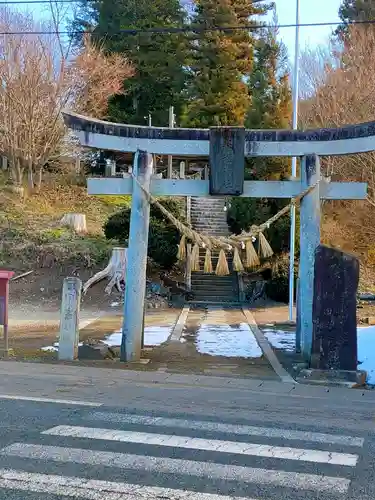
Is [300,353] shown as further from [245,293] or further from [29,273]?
[29,273]

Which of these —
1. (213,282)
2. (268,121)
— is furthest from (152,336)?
(268,121)

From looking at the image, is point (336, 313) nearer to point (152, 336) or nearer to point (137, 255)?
point (137, 255)

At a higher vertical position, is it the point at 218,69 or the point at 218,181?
the point at 218,69

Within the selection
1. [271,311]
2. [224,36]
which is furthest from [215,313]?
[224,36]

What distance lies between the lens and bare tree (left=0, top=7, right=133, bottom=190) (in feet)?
92.8

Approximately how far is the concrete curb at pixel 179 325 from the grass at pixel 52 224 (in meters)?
4.86

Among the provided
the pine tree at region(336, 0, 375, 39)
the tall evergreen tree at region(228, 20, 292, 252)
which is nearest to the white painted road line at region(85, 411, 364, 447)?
the tall evergreen tree at region(228, 20, 292, 252)

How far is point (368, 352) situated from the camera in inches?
455

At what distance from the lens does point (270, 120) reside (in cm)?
2444

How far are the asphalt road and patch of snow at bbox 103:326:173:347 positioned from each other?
4.80 m

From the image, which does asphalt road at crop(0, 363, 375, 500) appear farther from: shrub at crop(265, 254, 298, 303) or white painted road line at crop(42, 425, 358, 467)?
shrub at crop(265, 254, 298, 303)

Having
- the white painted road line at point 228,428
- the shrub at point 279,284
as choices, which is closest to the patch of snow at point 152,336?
the white painted road line at point 228,428

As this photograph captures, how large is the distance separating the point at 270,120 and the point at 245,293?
7056 mm

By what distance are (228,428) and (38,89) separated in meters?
25.6
